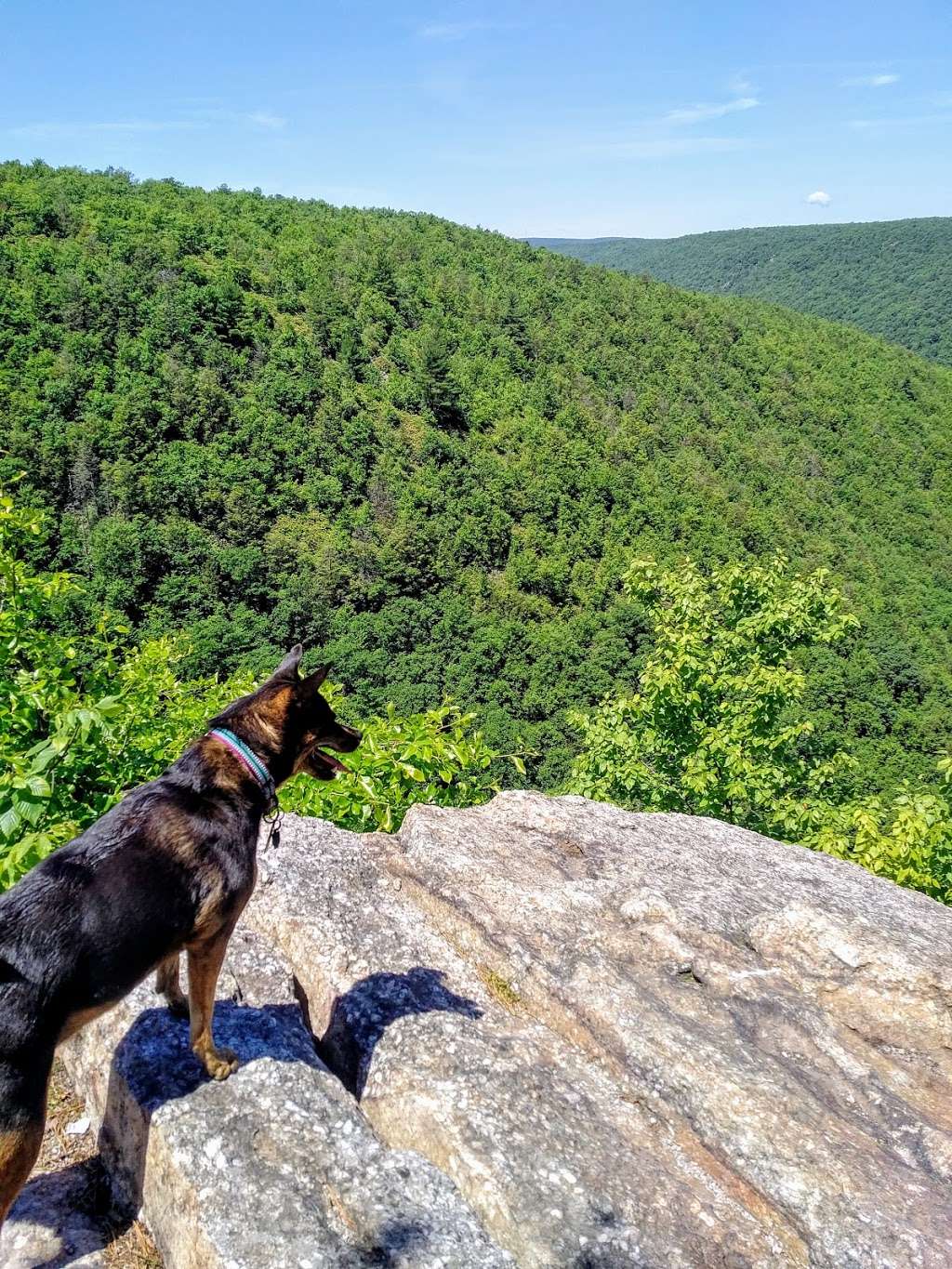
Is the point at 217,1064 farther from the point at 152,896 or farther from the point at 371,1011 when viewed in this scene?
the point at 371,1011

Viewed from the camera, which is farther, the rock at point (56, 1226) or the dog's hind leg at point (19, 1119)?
the rock at point (56, 1226)

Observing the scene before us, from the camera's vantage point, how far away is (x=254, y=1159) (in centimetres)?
331

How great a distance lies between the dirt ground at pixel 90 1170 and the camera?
3.31 metres

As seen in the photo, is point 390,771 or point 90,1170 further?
point 390,771

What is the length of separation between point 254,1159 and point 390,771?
4554mm

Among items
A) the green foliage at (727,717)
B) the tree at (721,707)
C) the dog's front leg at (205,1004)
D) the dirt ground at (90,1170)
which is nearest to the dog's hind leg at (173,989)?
the dog's front leg at (205,1004)

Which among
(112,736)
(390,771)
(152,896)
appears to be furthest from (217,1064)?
(390,771)

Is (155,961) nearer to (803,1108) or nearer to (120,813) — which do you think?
(120,813)

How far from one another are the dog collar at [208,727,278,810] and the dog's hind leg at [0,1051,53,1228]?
1.36 metres

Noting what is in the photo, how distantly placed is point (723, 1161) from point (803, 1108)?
0.60 meters

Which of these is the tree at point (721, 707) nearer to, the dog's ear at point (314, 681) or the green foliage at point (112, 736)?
the green foliage at point (112, 736)

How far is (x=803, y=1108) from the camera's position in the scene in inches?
171

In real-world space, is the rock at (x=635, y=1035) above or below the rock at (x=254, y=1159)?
below

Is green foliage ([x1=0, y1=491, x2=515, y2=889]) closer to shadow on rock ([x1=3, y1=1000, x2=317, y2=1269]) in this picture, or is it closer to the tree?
shadow on rock ([x1=3, y1=1000, x2=317, y2=1269])
